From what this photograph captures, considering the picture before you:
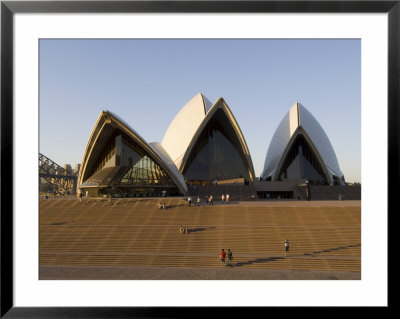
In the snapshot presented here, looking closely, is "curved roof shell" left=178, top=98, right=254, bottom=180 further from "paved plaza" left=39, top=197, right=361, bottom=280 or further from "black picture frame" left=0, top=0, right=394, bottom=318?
"black picture frame" left=0, top=0, right=394, bottom=318

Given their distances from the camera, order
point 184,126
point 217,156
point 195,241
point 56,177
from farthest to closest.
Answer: point 56,177
point 184,126
point 217,156
point 195,241

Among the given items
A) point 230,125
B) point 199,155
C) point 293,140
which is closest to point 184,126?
point 199,155

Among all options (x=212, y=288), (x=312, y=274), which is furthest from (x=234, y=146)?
(x=212, y=288)

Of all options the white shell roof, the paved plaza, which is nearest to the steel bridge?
the white shell roof

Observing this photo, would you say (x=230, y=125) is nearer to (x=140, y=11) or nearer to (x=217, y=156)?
(x=217, y=156)

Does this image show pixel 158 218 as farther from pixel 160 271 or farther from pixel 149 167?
pixel 149 167

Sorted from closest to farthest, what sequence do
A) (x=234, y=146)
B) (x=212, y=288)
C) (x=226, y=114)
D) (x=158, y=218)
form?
(x=212, y=288) → (x=158, y=218) → (x=226, y=114) → (x=234, y=146)
